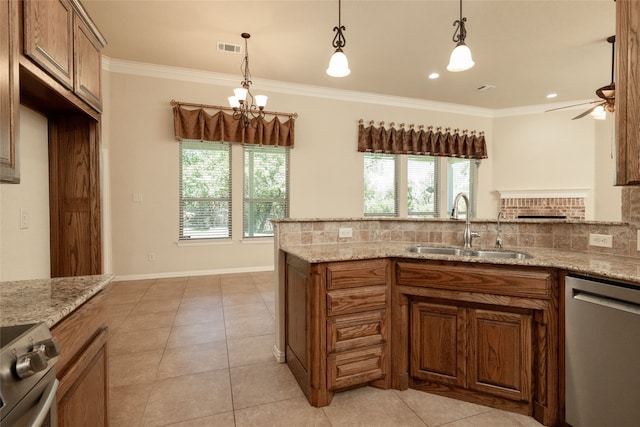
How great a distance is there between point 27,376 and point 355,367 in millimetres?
1561

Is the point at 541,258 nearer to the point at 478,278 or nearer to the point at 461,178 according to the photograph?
the point at 478,278

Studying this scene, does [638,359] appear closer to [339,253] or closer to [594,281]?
[594,281]

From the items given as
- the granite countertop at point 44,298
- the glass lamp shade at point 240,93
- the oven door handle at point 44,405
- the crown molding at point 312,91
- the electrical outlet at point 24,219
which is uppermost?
the crown molding at point 312,91

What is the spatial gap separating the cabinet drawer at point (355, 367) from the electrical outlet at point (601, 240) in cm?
151

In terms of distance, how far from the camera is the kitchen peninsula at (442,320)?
1650mm

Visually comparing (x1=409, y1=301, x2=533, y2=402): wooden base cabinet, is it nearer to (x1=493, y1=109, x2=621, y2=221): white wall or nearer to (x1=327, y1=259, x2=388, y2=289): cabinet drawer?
(x1=327, y1=259, x2=388, y2=289): cabinet drawer

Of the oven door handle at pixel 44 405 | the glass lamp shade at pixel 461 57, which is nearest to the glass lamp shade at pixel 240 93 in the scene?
the glass lamp shade at pixel 461 57

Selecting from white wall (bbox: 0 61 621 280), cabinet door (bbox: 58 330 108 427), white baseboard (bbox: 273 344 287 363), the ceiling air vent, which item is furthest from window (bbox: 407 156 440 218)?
cabinet door (bbox: 58 330 108 427)

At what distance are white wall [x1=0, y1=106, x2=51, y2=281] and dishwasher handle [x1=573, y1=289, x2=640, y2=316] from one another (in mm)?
3062

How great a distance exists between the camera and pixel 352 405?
1.83 metres

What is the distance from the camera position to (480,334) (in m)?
1.78

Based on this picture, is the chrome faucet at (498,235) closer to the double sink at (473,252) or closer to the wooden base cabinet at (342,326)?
the double sink at (473,252)

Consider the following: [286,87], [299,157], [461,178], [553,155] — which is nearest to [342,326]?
[299,157]

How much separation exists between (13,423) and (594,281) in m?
2.16
